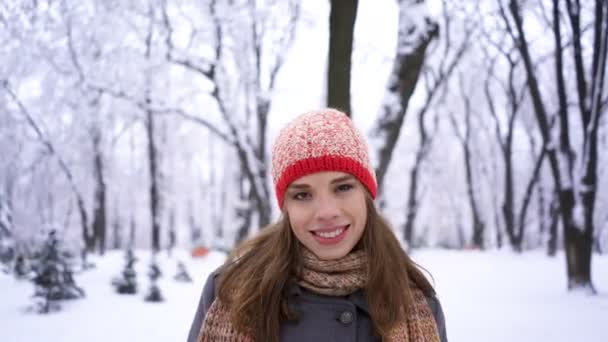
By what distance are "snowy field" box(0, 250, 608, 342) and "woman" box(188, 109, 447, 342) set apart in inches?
137

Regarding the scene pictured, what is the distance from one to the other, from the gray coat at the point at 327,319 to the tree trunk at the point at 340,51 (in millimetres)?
2729

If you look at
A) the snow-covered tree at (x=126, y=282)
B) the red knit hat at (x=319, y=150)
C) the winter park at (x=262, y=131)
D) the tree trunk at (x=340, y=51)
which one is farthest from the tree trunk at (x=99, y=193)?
the red knit hat at (x=319, y=150)

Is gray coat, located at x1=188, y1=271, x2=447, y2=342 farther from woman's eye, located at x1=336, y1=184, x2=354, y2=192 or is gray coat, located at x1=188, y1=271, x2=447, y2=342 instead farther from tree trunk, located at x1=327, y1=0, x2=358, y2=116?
tree trunk, located at x1=327, y1=0, x2=358, y2=116

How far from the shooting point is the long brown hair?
1599 mm

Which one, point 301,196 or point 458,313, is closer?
point 301,196

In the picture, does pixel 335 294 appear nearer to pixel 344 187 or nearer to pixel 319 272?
pixel 319 272

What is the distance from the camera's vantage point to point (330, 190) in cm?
162

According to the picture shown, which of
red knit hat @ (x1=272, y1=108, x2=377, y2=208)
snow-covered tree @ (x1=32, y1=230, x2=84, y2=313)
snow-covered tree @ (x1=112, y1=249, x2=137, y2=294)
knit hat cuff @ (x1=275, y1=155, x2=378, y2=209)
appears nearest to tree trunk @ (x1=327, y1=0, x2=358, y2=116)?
red knit hat @ (x1=272, y1=108, x2=377, y2=208)

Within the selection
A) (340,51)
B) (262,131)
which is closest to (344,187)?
(340,51)

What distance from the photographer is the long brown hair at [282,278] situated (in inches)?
62.9

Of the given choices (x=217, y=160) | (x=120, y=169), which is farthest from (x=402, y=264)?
(x=217, y=160)

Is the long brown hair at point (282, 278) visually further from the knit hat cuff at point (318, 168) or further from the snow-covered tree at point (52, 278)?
the snow-covered tree at point (52, 278)

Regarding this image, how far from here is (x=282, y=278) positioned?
166 cm

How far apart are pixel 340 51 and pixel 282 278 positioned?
111 inches
